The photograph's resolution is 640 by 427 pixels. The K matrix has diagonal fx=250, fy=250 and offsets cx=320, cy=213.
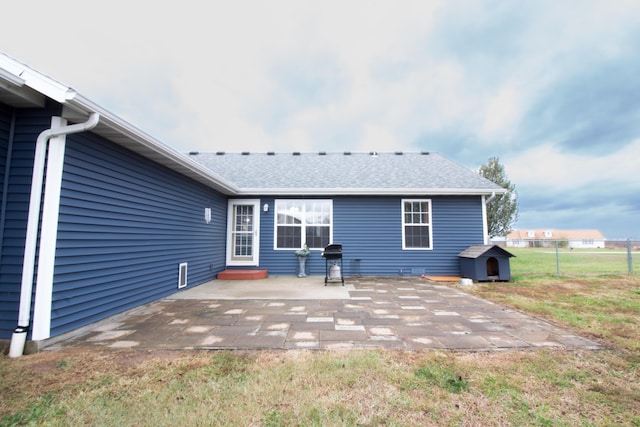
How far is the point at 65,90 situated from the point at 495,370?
4.88 metres

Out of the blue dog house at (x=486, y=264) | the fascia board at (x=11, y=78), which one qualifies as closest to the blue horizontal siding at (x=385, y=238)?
the blue dog house at (x=486, y=264)

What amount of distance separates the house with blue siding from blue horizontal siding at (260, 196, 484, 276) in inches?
1.2

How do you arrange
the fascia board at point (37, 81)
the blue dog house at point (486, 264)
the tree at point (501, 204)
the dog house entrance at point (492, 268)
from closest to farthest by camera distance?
the fascia board at point (37, 81), the blue dog house at point (486, 264), the dog house entrance at point (492, 268), the tree at point (501, 204)

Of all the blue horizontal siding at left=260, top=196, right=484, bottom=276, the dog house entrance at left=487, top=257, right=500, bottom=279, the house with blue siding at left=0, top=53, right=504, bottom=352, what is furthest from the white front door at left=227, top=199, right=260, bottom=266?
the dog house entrance at left=487, top=257, right=500, bottom=279

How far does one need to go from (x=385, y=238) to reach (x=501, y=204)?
14885mm

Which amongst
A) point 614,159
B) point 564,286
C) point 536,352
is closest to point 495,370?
point 536,352

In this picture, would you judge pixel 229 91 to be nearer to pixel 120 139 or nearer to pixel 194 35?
pixel 194 35

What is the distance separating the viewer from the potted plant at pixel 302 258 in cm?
731

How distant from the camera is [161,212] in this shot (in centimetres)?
480

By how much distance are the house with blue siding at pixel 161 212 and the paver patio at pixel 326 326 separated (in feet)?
2.14

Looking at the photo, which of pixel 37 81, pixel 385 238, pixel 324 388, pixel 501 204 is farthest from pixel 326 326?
pixel 501 204

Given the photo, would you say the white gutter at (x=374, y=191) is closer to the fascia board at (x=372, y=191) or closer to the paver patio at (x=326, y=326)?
the fascia board at (x=372, y=191)

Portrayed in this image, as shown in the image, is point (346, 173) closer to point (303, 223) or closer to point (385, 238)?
point (303, 223)

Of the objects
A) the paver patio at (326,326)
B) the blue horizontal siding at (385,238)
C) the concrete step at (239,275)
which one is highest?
the blue horizontal siding at (385,238)
